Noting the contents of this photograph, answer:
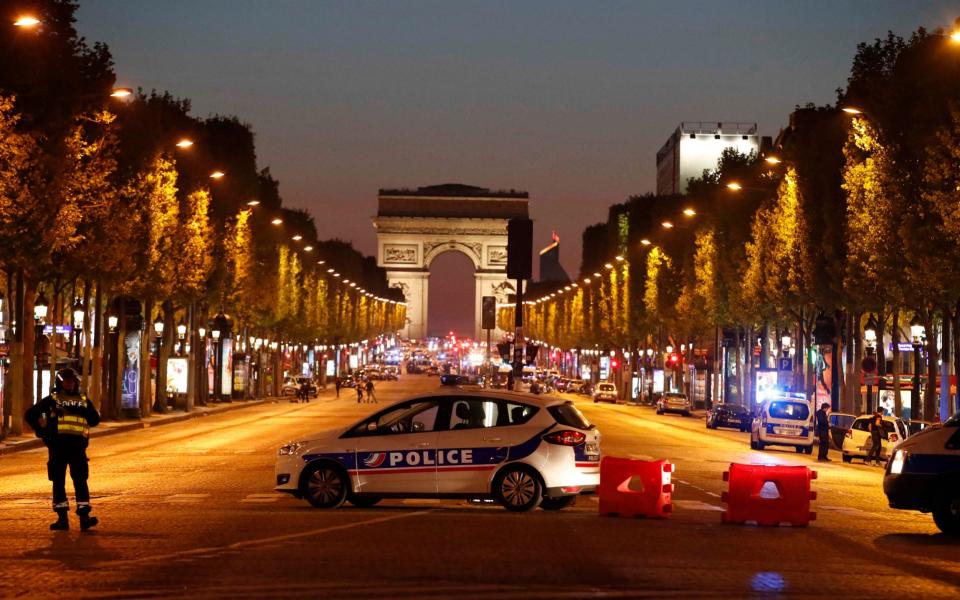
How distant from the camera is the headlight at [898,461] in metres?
20.4

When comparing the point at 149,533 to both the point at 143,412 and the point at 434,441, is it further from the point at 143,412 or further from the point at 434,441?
the point at 143,412

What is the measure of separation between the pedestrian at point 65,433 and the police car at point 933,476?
9702mm

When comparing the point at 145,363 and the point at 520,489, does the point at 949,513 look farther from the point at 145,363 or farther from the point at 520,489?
the point at 145,363

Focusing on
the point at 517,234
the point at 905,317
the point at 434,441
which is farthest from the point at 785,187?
the point at 434,441

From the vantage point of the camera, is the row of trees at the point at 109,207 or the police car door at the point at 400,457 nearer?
the police car door at the point at 400,457

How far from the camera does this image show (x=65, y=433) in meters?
18.2

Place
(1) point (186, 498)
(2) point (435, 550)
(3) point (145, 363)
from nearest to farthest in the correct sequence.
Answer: (2) point (435, 550) < (1) point (186, 498) < (3) point (145, 363)

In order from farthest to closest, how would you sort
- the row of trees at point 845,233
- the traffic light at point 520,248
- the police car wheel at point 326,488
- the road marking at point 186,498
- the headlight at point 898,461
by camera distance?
1. the traffic light at point 520,248
2. the row of trees at point 845,233
3. the road marking at point 186,498
4. the police car wheel at point 326,488
5. the headlight at point 898,461

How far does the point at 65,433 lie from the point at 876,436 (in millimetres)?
26290

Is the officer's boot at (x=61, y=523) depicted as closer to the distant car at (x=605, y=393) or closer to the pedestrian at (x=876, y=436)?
the pedestrian at (x=876, y=436)

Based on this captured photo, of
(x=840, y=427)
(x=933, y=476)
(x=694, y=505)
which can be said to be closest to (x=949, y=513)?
(x=933, y=476)

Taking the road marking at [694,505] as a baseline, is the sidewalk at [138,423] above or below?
above

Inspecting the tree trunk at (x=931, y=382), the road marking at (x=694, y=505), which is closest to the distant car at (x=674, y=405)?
the tree trunk at (x=931, y=382)

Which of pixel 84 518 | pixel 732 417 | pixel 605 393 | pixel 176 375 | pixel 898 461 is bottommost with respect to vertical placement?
pixel 732 417
